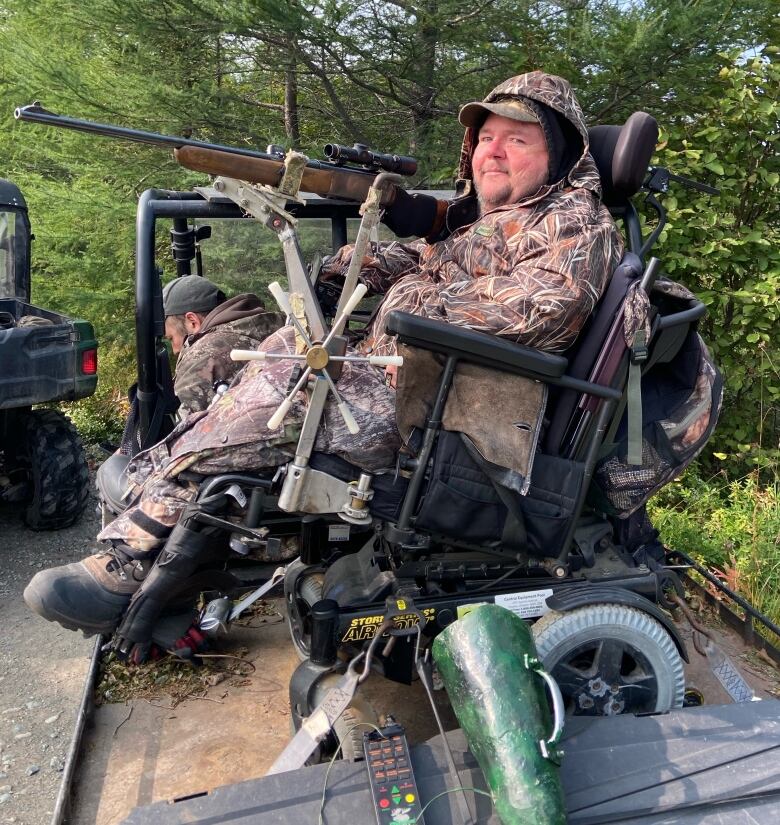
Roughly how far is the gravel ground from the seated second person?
1213 millimetres

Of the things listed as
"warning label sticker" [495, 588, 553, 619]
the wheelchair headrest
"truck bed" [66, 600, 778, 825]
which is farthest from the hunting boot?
the wheelchair headrest

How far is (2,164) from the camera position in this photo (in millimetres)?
6922

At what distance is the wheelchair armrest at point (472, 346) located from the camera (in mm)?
2047

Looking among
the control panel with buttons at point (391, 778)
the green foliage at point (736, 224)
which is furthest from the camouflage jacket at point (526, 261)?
the green foliage at point (736, 224)

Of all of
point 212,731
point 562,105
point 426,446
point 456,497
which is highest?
point 562,105

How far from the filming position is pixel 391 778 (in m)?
1.83

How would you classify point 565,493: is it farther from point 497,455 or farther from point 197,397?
point 197,397

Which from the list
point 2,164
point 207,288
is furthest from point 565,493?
point 2,164

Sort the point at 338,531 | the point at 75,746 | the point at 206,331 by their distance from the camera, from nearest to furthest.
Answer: the point at 75,746, the point at 338,531, the point at 206,331

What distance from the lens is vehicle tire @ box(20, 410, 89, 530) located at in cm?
459

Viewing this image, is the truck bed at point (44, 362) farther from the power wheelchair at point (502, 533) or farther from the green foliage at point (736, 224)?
the green foliage at point (736, 224)

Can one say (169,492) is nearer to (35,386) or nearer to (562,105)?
(562,105)

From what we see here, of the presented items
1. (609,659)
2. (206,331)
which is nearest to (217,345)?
(206,331)

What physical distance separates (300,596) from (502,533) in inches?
33.4
